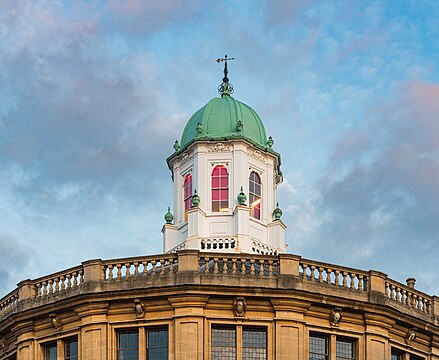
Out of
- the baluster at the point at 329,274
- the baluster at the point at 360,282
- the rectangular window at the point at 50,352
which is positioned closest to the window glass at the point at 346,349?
the baluster at the point at 360,282

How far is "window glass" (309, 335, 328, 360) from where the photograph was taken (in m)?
58.8

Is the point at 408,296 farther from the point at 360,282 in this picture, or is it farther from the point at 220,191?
the point at 220,191

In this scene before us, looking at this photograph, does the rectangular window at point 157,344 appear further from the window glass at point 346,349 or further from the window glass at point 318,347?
the window glass at point 346,349

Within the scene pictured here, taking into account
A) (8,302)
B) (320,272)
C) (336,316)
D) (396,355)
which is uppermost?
(320,272)

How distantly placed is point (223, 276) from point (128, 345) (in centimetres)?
480

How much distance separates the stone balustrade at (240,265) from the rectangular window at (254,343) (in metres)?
2.30

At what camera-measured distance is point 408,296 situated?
204ft

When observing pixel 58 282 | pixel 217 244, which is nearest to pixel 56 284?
pixel 58 282

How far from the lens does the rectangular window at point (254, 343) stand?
190 feet

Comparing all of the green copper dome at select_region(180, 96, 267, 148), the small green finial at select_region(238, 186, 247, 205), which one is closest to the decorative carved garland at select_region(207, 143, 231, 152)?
the green copper dome at select_region(180, 96, 267, 148)

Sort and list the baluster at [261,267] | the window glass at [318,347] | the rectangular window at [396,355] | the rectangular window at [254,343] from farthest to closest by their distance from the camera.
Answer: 1. the rectangular window at [396,355]
2. the window glass at [318,347]
3. the baluster at [261,267]
4. the rectangular window at [254,343]

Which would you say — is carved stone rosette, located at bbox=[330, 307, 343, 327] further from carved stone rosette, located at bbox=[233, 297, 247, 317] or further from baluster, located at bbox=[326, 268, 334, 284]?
carved stone rosette, located at bbox=[233, 297, 247, 317]

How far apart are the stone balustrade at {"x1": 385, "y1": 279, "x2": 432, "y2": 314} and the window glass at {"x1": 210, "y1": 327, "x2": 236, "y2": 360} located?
284 inches

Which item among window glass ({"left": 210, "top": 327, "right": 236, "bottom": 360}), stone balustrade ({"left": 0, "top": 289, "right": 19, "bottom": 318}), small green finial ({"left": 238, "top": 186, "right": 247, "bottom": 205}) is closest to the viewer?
window glass ({"left": 210, "top": 327, "right": 236, "bottom": 360})
